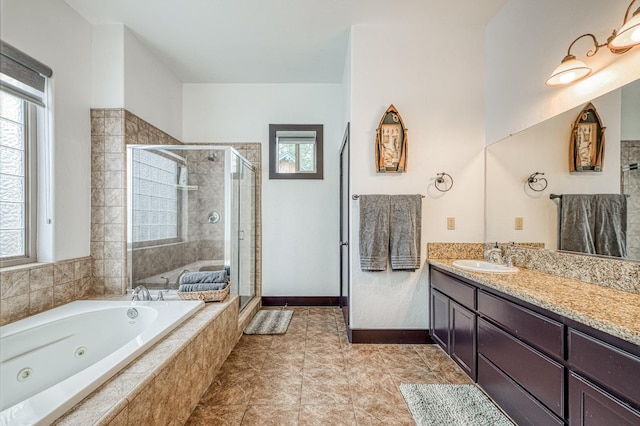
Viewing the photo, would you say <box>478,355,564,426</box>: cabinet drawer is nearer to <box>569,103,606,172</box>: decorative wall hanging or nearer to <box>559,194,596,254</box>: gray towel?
<box>559,194,596,254</box>: gray towel

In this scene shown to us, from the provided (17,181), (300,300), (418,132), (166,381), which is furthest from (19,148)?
(418,132)

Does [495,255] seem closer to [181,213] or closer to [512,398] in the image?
[512,398]

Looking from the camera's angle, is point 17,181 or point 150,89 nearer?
point 17,181

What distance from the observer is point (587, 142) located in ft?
5.47

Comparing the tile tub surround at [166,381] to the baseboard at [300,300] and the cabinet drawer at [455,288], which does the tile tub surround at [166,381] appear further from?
the cabinet drawer at [455,288]

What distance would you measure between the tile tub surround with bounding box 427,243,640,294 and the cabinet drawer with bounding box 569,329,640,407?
0.63m

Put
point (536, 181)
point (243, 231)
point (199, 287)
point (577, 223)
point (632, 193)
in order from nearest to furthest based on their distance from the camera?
point (632, 193) → point (577, 223) → point (536, 181) → point (199, 287) → point (243, 231)

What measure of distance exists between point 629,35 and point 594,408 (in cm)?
170

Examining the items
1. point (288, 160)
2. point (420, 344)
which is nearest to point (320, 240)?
point (288, 160)

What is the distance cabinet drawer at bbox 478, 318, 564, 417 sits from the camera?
1208 millimetres

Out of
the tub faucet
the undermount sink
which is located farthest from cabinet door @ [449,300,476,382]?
the tub faucet

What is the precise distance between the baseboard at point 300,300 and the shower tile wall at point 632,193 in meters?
2.69

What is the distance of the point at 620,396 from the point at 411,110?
224cm

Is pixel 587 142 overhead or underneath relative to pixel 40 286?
overhead
